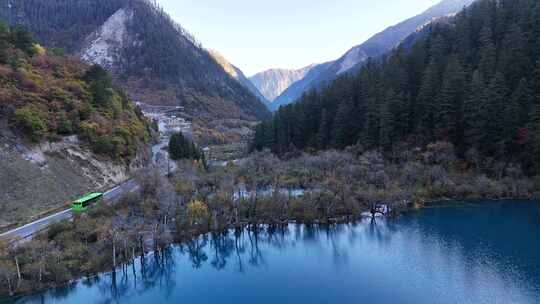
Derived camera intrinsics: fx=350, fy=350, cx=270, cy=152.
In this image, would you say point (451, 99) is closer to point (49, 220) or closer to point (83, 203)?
point (83, 203)

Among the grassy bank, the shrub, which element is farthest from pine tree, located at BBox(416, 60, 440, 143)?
the shrub

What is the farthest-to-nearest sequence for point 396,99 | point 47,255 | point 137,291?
point 396,99 < point 137,291 < point 47,255

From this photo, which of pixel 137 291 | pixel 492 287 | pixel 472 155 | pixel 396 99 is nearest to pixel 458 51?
pixel 396 99

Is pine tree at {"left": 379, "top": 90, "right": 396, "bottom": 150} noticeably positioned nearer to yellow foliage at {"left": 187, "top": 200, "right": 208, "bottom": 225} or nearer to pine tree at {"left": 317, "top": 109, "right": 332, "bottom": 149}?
pine tree at {"left": 317, "top": 109, "right": 332, "bottom": 149}

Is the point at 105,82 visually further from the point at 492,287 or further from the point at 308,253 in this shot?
the point at 492,287

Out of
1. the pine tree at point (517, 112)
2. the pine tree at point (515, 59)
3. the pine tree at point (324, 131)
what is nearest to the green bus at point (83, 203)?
the pine tree at point (324, 131)

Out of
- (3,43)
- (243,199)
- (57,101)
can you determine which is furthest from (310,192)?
(3,43)
